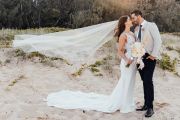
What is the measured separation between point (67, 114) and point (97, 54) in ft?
12.8

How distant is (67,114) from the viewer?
8.38 m

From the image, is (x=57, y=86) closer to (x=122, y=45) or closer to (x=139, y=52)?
(x=122, y=45)

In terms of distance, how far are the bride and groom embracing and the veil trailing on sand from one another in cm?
86

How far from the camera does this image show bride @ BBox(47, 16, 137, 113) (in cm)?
827

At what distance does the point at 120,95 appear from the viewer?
8.59 metres

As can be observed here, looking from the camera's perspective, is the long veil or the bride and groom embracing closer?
the bride and groom embracing

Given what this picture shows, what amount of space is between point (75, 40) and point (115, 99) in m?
1.64

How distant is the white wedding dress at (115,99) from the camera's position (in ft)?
27.5

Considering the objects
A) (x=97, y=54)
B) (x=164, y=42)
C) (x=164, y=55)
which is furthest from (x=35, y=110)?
(x=164, y=42)

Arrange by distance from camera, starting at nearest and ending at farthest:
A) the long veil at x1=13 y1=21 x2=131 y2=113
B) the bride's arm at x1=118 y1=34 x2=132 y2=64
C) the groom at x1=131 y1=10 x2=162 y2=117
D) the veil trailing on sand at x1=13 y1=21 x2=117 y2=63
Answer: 1. the groom at x1=131 y1=10 x2=162 y2=117
2. the bride's arm at x1=118 y1=34 x2=132 y2=64
3. the long veil at x1=13 y1=21 x2=131 y2=113
4. the veil trailing on sand at x1=13 y1=21 x2=117 y2=63

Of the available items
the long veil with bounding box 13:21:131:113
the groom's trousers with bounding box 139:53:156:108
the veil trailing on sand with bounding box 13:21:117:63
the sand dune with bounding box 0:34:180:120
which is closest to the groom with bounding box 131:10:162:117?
the groom's trousers with bounding box 139:53:156:108

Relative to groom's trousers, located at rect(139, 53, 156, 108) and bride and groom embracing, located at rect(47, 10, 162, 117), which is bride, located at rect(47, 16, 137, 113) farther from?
groom's trousers, located at rect(139, 53, 156, 108)

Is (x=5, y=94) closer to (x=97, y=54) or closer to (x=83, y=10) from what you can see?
(x=97, y=54)

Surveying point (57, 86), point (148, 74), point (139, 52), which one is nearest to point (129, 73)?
point (148, 74)
